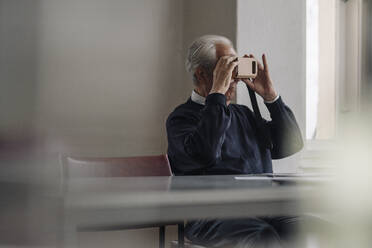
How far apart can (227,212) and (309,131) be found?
3246 mm

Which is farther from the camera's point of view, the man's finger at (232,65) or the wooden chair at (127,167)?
the man's finger at (232,65)

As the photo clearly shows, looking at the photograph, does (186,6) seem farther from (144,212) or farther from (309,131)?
(144,212)

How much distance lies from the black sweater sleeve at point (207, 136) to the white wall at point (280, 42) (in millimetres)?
765

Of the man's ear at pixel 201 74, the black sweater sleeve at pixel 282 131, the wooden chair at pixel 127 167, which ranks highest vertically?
the man's ear at pixel 201 74

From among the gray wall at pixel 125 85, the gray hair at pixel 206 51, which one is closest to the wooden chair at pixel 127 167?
Answer: the gray hair at pixel 206 51

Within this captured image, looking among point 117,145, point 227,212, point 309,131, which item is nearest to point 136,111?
point 117,145

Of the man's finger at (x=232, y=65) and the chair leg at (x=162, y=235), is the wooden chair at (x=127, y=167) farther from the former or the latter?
the man's finger at (x=232, y=65)

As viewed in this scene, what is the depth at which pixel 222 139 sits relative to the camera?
1.80m

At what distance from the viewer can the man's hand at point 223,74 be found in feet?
5.92

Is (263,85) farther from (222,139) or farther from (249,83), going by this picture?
(222,139)

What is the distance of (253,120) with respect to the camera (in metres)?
2.05

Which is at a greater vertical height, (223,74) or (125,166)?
(223,74)

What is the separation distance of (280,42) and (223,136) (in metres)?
1.04

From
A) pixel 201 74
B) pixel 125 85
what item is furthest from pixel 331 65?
pixel 201 74
